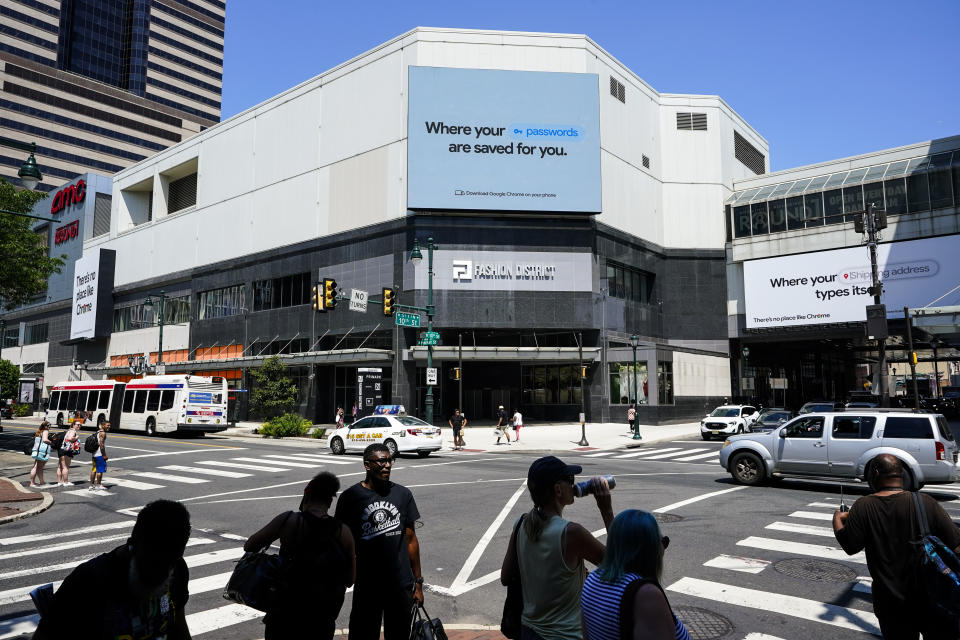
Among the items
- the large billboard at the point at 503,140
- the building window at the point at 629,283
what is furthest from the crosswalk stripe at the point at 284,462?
the building window at the point at 629,283

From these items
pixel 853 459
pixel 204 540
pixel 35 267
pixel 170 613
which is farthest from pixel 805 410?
pixel 35 267

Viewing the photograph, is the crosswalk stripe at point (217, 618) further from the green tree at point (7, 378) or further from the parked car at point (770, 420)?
the green tree at point (7, 378)

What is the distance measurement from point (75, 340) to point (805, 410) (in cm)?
7541

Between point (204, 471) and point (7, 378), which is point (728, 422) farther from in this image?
point (7, 378)

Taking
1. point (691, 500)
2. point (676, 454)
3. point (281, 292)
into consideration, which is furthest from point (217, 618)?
point (281, 292)

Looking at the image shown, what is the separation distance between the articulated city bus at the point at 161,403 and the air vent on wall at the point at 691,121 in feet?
144

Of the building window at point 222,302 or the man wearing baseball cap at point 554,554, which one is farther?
the building window at point 222,302

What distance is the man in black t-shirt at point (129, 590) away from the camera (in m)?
2.63

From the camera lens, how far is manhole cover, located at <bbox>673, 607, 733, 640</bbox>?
5.80 metres

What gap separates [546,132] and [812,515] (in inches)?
1457

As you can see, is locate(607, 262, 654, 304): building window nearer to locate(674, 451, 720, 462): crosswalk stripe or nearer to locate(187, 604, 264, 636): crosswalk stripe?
locate(674, 451, 720, 462): crosswalk stripe

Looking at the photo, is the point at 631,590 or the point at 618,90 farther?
the point at 618,90

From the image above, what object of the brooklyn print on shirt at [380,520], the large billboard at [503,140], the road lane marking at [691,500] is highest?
the large billboard at [503,140]

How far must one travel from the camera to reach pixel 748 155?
204 feet
